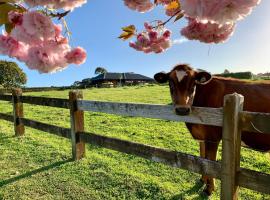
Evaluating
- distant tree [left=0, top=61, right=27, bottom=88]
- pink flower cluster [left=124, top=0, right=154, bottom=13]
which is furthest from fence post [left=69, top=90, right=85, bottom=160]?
distant tree [left=0, top=61, right=27, bottom=88]

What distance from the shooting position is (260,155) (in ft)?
22.2

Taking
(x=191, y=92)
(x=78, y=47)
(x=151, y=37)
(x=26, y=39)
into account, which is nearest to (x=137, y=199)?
(x=191, y=92)

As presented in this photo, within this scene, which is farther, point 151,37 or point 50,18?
point 151,37

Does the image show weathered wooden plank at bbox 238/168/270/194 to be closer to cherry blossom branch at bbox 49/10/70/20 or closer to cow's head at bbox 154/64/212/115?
cow's head at bbox 154/64/212/115

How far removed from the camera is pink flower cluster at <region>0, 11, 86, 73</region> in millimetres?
1465

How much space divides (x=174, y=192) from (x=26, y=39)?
403 centimetres

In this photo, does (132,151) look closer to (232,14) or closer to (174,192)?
(174,192)

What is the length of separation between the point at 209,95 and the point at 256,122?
5.88 ft

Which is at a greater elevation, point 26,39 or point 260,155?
point 26,39

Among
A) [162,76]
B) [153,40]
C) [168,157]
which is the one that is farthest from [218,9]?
[162,76]

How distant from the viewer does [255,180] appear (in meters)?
3.47

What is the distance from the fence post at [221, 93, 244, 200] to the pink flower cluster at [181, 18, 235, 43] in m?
1.63

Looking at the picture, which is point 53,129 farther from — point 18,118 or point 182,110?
point 182,110

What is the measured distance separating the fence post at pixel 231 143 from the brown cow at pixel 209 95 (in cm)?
78
